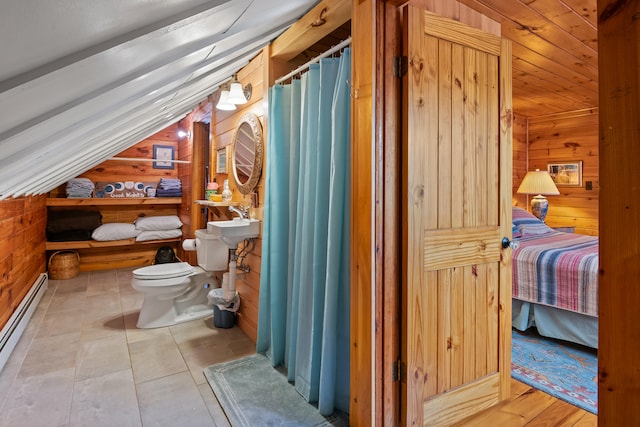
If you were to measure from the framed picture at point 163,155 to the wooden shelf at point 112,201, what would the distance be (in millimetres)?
624

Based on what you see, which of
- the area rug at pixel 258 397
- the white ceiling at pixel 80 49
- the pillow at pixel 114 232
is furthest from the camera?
the pillow at pixel 114 232

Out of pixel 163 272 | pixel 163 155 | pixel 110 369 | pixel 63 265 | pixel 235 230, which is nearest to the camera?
pixel 110 369

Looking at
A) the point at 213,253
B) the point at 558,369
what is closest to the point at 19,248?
the point at 213,253

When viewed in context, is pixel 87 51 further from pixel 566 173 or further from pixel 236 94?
pixel 566 173

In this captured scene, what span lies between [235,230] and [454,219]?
4.86 feet

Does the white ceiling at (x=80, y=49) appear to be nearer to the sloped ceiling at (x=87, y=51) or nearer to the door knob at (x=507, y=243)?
the sloped ceiling at (x=87, y=51)

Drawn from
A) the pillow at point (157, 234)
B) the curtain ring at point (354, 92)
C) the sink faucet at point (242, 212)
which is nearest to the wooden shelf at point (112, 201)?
the pillow at point (157, 234)

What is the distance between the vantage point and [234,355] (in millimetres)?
2389

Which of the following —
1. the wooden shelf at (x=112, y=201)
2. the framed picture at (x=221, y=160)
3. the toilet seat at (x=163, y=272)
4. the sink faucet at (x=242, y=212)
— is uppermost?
the framed picture at (x=221, y=160)

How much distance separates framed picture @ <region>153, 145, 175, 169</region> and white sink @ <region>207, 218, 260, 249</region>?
3.36m

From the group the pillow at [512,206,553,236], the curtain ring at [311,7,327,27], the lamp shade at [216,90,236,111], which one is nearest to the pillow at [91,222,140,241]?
the lamp shade at [216,90,236,111]

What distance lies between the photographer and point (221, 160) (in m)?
3.49

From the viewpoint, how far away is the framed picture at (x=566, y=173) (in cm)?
461

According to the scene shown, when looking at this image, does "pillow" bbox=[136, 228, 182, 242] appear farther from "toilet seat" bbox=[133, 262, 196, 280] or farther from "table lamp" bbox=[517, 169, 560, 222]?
"table lamp" bbox=[517, 169, 560, 222]
